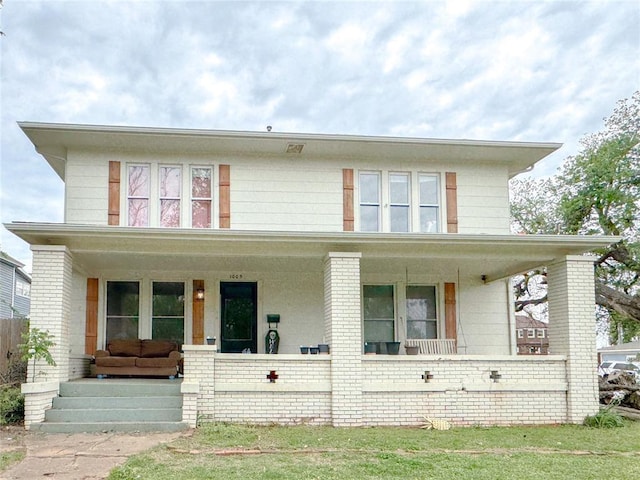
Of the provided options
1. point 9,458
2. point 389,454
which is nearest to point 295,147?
point 389,454

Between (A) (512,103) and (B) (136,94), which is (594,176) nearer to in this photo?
(A) (512,103)

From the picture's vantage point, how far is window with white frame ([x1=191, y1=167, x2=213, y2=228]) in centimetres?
1161

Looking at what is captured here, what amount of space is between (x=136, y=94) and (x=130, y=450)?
11621 mm

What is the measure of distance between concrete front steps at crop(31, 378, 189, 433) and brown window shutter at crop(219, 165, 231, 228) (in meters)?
3.29

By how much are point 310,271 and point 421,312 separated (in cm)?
254

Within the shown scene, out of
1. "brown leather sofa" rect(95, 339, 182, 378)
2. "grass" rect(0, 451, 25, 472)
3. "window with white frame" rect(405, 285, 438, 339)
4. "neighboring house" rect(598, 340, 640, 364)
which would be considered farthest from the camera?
"neighboring house" rect(598, 340, 640, 364)

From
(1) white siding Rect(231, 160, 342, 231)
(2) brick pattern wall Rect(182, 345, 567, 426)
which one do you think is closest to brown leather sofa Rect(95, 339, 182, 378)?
(2) brick pattern wall Rect(182, 345, 567, 426)

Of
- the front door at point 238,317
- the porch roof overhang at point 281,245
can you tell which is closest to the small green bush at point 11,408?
the porch roof overhang at point 281,245

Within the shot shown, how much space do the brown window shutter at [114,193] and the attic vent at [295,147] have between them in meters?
3.37

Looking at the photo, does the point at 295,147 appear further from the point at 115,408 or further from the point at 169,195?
the point at 115,408

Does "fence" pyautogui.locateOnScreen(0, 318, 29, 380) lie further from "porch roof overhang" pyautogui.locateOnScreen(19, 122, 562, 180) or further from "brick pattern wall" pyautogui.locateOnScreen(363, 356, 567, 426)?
"brick pattern wall" pyautogui.locateOnScreen(363, 356, 567, 426)

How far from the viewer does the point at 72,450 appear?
7418 millimetres

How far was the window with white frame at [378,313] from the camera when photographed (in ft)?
40.4

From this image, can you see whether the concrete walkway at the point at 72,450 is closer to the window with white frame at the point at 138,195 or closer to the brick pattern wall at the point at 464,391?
the brick pattern wall at the point at 464,391
